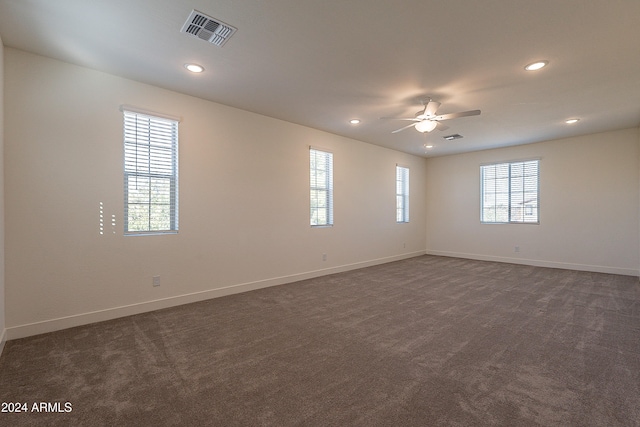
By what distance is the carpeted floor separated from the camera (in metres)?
1.79

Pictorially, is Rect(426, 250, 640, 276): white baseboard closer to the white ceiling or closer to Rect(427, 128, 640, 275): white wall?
Rect(427, 128, 640, 275): white wall

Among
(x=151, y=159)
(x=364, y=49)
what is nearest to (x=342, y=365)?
(x=364, y=49)

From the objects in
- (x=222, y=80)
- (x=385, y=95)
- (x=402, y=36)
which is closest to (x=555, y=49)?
(x=402, y=36)

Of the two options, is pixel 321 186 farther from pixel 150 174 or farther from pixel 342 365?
pixel 342 365

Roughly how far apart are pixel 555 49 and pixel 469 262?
17.5 ft

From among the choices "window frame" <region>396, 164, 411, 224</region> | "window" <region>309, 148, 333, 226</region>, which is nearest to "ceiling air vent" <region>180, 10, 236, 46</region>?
"window" <region>309, 148, 333, 226</region>

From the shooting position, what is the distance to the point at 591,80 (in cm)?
342

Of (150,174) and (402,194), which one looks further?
(402,194)

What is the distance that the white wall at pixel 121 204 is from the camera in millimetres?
2906

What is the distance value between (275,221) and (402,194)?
13.8 ft

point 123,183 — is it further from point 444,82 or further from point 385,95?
point 444,82

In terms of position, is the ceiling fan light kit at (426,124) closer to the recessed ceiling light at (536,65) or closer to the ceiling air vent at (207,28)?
the recessed ceiling light at (536,65)

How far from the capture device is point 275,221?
493cm

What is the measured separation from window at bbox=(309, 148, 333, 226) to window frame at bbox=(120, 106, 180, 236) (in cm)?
245
